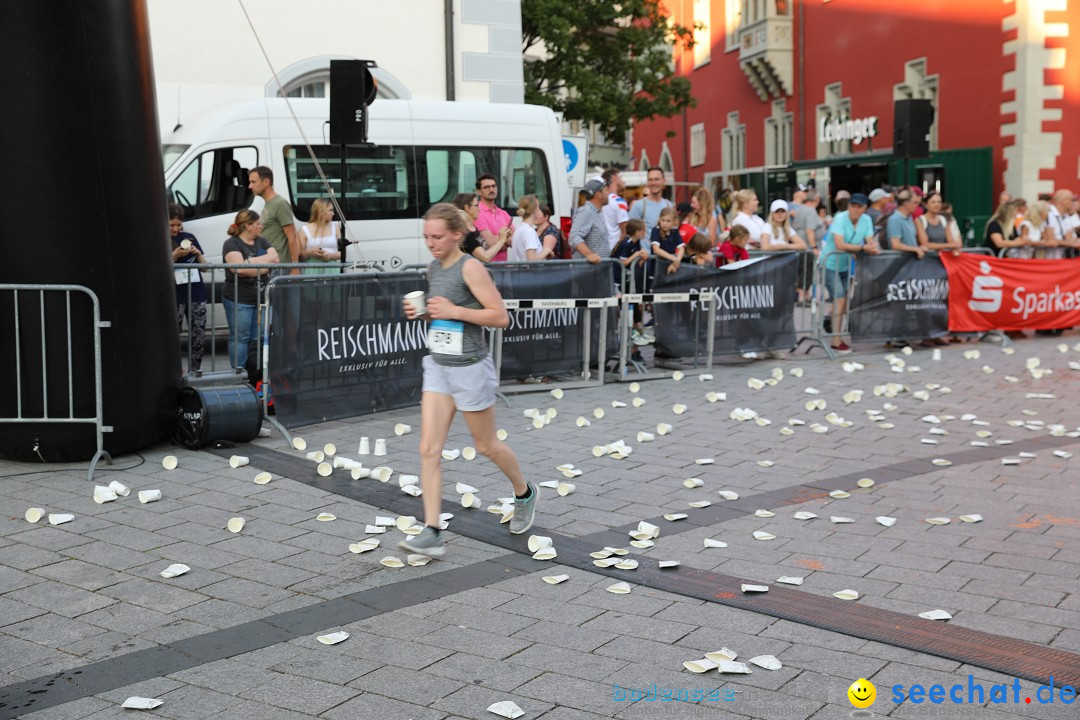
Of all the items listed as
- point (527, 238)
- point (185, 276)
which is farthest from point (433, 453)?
point (527, 238)

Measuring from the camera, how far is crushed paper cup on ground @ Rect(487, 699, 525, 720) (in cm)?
387

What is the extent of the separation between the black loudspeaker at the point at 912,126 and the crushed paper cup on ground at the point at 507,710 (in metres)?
14.6

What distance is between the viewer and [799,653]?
4.42 metres

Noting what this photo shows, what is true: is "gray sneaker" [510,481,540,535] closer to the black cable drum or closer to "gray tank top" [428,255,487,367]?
"gray tank top" [428,255,487,367]

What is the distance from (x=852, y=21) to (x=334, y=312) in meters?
26.3

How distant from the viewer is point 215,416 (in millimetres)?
8031

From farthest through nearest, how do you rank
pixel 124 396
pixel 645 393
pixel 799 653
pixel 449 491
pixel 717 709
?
1. pixel 645 393
2. pixel 124 396
3. pixel 449 491
4. pixel 799 653
5. pixel 717 709

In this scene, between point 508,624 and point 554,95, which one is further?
point 554,95

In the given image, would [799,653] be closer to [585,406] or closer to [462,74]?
[585,406]

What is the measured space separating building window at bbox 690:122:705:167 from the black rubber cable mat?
38295mm

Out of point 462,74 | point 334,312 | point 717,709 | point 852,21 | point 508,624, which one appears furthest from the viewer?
point 852,21

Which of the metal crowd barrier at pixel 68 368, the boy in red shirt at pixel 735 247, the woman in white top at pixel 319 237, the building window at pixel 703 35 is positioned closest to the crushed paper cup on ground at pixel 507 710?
the metal crowd barrier at pixel 68 368

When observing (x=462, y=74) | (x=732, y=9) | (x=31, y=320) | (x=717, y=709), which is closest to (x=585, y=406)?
(x=31, y=320)

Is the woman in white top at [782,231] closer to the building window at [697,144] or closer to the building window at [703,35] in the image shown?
the building window at [703,35]
